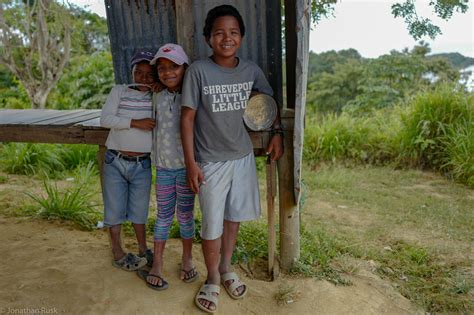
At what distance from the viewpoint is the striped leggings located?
2619 millimetres

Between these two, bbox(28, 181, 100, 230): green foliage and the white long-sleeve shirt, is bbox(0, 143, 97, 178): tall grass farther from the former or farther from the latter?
the white long-sleeve shirt

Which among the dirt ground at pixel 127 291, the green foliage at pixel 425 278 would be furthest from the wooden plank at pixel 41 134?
the green foliage at pixel 425 278

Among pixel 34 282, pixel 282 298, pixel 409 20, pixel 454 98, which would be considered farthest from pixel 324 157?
pixel 34 282

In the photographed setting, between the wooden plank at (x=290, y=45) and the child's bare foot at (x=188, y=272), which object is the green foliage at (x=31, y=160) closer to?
the child's bare foot at (x=188, y=272)

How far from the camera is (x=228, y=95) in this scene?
2.46 meters

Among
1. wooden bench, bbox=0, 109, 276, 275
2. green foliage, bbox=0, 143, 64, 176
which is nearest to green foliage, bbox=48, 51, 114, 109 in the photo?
green foliage, bbox=0, 143, 64, 176

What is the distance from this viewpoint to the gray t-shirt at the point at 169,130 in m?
2.55

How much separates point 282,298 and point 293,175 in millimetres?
823

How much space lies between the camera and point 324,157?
22.6ft

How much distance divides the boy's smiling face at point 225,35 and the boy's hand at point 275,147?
0.66 m

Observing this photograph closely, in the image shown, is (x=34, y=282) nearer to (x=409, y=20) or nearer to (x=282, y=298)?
(x=282, y=298)

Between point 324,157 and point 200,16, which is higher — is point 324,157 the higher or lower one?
the lower one

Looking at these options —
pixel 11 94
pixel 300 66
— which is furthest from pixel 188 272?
pixel 11 94

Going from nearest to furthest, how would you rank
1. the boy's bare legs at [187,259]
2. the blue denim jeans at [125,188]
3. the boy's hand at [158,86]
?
the boy's hand at [158,86]
the blue denim jeans at [125,188]
the boy's bare legs at [187,259]
